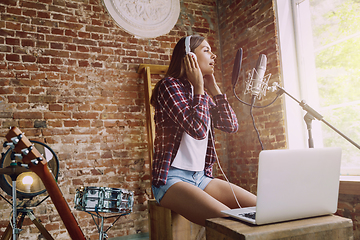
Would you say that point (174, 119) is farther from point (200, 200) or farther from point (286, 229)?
point (286, 229)

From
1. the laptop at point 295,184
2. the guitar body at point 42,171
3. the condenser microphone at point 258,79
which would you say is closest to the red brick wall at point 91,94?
the guitar body at point 42,171

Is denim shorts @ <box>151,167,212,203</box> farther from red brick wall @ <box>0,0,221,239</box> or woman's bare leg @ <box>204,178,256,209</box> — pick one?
red brick wall @ <box>0,0,221,239</box>

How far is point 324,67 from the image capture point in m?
2.55

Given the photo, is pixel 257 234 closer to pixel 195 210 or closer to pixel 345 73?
pixel 195 210

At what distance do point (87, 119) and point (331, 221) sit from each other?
2.41 metres

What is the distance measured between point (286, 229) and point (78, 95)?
96.8 inches

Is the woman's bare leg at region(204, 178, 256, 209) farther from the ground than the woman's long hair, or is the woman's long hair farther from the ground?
the woman's long hair

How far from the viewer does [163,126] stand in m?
1.69

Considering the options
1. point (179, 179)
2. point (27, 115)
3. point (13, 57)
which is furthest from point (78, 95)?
point (179, 179)

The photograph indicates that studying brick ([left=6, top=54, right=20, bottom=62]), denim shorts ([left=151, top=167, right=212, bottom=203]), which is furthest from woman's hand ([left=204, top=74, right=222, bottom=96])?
brick ([left=6, top=54, right=20, bottom=62])

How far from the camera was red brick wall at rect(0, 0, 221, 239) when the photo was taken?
2.69m

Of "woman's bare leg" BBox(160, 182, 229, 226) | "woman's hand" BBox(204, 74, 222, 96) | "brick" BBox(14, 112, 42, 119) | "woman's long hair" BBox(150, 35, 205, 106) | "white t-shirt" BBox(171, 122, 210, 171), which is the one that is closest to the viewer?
"woman's bare leg" BBox(160, 182, 229, 226)

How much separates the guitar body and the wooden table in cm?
111

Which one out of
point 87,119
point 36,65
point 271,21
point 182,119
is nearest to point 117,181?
point 87,119
